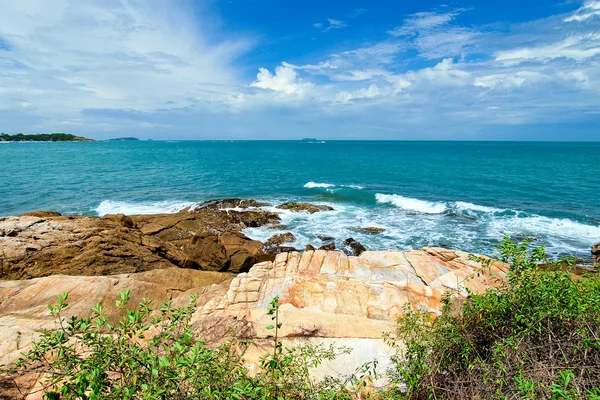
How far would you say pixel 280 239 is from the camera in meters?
25.2

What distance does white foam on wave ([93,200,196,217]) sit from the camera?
3356cm

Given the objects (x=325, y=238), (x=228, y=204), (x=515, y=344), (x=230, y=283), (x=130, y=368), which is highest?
(x=130, y=368)

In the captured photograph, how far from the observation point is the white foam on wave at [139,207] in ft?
110

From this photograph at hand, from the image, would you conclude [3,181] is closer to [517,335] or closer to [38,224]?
[38,224]

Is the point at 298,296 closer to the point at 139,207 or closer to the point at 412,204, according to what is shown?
the point at 412,204

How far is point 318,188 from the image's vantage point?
4794 cm

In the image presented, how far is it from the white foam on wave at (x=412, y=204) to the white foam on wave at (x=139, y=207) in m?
24.3

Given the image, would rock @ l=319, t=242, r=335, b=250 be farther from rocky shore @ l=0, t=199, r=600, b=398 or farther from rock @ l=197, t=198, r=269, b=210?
rock @ l=197, t=198, r=269, b=210

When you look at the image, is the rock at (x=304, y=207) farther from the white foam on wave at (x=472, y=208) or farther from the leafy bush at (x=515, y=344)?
the leafy bush at (x=515, y=344)

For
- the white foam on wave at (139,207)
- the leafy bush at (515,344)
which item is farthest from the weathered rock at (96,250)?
the leafy bush at (515,344)

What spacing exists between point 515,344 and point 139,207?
37.8 m

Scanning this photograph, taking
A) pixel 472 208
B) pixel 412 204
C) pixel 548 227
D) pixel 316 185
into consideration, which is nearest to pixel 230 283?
pixel 412 204

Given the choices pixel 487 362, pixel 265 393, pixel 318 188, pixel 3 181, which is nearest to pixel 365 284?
pixel 487 362

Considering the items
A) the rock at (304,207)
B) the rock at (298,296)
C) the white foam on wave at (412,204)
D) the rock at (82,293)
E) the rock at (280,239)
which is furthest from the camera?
the white foam on wave at (412,204)
